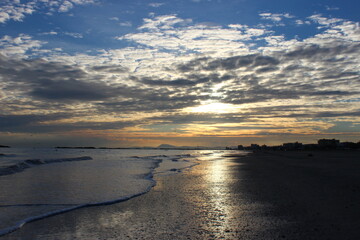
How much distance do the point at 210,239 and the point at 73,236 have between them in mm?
3233

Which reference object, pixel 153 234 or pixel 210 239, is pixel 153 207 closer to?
pixel 153 234

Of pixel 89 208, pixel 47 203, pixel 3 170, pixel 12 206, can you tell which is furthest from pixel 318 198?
pixel 3 170

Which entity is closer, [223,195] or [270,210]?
[270,210]

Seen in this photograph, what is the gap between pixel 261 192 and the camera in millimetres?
12336

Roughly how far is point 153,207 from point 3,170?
58.9ft

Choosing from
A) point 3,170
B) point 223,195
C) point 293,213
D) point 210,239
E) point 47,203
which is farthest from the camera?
point 3,170

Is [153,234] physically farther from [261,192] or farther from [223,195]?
[261,192]

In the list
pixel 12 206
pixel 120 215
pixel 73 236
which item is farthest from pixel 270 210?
pixel 12 206

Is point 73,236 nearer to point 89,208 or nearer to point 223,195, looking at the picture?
point 89,208

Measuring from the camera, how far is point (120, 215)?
8391 millimetres

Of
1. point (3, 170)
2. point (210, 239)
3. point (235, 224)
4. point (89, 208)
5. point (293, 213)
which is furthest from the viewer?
point (3, 170)

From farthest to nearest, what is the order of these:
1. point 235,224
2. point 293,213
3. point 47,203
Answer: point 47,203
point 293,213
point 235,224

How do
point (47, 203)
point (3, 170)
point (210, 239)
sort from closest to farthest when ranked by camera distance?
point (210, 239) < point (47, 203) < point (3, 170)

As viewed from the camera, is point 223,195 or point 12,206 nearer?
point 12,206
